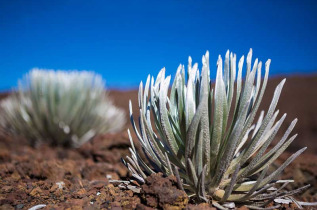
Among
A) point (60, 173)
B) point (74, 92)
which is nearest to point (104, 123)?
point (74, 92)

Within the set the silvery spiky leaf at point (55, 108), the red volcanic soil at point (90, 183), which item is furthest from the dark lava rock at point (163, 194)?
the silvery spiky leaf at point (55, 108)

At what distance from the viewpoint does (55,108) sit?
3514 millimetres

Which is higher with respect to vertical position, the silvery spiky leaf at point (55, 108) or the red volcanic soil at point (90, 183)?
the silvery spiky leaf at point (55, 108)

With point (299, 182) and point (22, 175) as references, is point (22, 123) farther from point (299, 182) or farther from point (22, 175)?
point (299, 182)

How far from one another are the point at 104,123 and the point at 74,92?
63 cm

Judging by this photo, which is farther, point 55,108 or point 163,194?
point 55,108

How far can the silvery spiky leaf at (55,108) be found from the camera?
138 inches

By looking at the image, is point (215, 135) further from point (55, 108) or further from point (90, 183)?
point (55, 108)

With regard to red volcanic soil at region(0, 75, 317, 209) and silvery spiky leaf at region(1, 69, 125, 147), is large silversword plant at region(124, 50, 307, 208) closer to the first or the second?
red volcanic soil at region(0, 75, 317, 209)

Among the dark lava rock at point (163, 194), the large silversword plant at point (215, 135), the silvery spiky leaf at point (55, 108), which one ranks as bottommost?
the dark lava rock at point (163, 194)

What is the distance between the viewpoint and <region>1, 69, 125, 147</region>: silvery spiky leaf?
11.5ft

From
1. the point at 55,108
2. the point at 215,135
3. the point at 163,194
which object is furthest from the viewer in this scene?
the point at 55,108

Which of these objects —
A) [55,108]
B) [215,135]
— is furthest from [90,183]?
[55,108]

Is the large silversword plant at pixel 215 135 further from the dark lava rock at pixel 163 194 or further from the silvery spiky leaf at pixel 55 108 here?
the silvery spiky leaf at pixel 55 108
